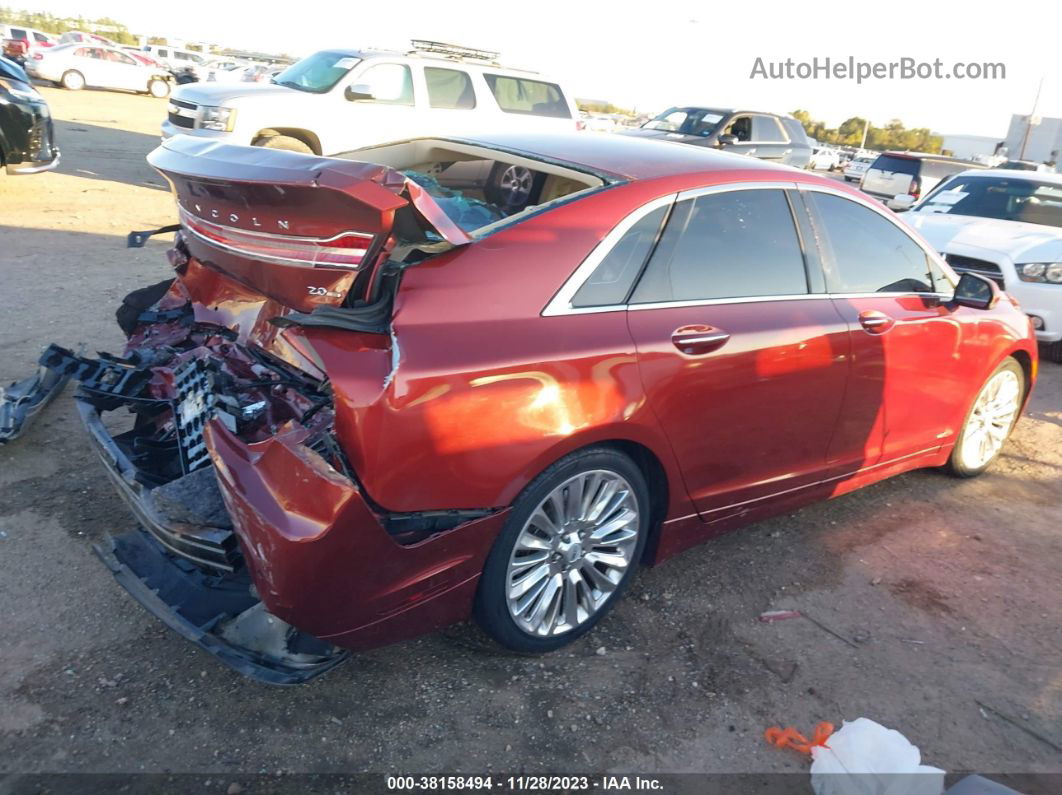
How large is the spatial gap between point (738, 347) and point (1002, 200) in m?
6.55

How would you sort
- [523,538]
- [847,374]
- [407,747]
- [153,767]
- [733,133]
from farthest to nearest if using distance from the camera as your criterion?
[733,133] → [847,374] → [523,538] → [407,747] → [153,767]

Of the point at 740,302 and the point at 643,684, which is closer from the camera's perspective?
the point at 643,684

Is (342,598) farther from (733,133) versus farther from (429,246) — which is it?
(733,133)

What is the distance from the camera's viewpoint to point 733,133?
1530 centimetres

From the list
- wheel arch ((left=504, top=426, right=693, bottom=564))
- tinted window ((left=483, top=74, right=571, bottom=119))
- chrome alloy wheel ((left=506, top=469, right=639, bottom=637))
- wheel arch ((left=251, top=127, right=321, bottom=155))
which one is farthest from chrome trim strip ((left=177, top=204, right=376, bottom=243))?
tinted window ((left=483, top=74, right=571, bottom=119))

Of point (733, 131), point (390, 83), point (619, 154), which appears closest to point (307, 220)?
point (619, 154)

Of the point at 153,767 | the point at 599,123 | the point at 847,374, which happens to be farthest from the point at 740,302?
the point at 599,123

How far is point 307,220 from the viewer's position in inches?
102

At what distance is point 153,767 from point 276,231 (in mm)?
1642

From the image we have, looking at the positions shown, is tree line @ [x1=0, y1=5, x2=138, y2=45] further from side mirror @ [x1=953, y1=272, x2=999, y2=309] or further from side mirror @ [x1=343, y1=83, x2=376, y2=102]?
side mirror @ [x1=953, y1=272, x2=999, y2=309]

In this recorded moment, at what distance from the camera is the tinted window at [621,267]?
2.81 m

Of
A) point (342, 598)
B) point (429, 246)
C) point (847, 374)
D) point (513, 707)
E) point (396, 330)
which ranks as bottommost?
point (513, 707)

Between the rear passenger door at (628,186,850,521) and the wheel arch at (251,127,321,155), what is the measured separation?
7980 mm

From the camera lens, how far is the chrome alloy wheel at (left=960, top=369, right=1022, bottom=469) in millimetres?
4664
